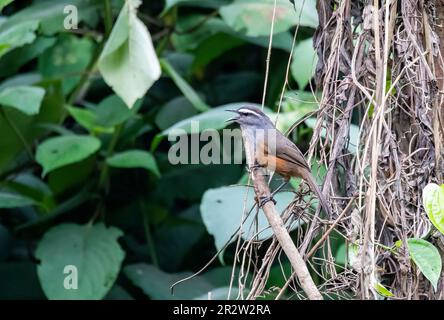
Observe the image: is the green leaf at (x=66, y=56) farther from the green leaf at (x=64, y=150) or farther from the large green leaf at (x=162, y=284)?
the large green leaf at (x=162, y=284)

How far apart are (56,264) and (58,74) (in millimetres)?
1910

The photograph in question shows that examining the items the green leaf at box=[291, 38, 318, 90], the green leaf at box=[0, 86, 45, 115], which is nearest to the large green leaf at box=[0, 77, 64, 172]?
the green leaf at box=[0, 86, 45, 115]

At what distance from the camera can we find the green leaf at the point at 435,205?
2.69m

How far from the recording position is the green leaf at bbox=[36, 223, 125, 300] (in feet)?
15.3

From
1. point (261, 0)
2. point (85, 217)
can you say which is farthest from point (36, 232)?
point (261, 0)

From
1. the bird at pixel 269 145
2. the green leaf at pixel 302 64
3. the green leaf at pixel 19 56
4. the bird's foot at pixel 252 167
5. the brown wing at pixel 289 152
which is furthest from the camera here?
the green leaf at pixel 19 56

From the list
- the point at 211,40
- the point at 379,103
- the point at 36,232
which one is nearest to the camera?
the point at 379,103

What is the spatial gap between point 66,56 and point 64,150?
1.65 meters

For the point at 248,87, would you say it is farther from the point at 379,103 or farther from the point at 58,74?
the point at 379,103

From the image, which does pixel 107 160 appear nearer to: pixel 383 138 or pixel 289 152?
pixel 289 152

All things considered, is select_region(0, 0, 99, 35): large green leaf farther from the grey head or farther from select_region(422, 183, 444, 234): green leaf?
select_region(422, 183, 444, 234): green leaf

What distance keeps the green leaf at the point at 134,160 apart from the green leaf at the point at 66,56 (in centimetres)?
134

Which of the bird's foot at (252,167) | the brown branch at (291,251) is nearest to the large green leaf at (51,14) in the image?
the bird's foot at (252,167)
